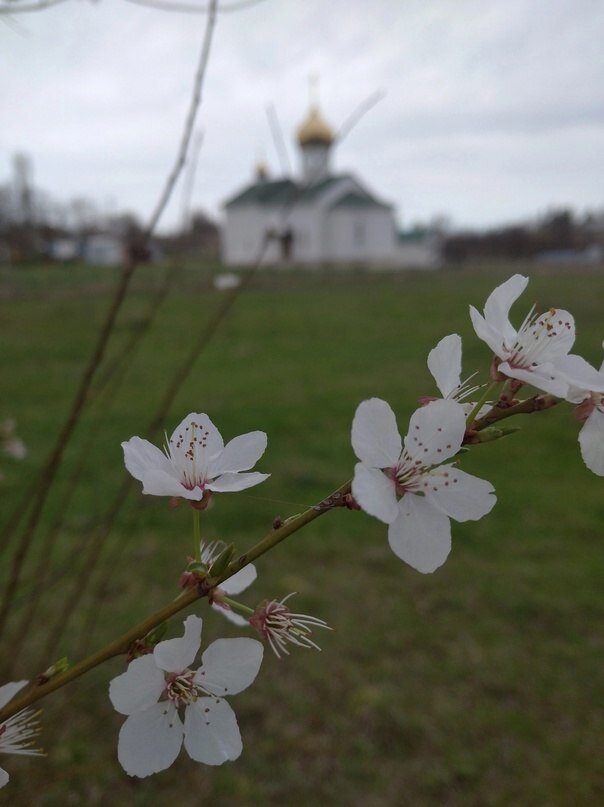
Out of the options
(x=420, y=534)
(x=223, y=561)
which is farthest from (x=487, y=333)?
(x=223, y=561)

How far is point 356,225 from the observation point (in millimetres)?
26406

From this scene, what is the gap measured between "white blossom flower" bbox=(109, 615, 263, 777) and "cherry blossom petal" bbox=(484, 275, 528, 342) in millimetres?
349

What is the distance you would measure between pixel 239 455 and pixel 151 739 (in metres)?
0.24

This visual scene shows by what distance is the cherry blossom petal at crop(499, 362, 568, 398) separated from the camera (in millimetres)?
490

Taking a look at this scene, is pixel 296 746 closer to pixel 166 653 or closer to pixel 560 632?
pixel 560 632

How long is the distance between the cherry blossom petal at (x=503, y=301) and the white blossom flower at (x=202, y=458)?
0.24 meters

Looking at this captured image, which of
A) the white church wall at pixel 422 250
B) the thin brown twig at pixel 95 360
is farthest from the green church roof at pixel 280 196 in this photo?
the thin brown twig at pixel 95 360

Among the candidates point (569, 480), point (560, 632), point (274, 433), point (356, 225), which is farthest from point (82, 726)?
point (356, 225)

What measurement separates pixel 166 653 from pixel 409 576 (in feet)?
9.08

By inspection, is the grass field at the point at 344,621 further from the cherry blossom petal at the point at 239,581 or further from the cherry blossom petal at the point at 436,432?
the cherry blossom petal at the point at 436,432

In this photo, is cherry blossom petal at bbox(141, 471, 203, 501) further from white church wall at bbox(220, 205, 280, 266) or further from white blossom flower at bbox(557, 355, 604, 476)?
white church wall at bbox(220, 205, 280, 266)

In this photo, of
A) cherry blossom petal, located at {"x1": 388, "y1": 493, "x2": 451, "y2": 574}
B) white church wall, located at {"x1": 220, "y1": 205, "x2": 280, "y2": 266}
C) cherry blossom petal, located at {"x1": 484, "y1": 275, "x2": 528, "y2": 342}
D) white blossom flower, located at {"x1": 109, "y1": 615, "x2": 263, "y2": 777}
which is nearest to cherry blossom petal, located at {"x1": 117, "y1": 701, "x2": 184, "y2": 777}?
white blossom flower, located at {"x1": 109, "y1": 615, "x2": 263, "y2": 777}

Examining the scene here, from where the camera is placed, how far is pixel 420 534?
51 centimetres

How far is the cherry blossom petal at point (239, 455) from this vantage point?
58cm
